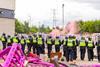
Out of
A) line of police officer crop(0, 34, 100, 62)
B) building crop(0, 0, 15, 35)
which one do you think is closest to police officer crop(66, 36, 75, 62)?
line of police officer crop(0, 34, 100, 62)

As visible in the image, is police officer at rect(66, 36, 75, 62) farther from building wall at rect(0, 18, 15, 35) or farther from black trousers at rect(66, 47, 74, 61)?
building wall at rect(0, 18, 15, 35)

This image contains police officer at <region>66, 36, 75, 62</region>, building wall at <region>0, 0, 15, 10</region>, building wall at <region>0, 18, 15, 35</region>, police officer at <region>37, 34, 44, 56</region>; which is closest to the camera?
police officer at <region>66, 36, 75, 62</region>

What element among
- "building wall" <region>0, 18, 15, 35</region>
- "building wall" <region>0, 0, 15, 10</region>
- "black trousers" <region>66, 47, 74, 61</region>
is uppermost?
"building wall" <region>0, 0, 15, 10</region>

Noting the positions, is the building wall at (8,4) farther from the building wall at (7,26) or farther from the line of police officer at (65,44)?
Answer: the line of police officer at (65,44)

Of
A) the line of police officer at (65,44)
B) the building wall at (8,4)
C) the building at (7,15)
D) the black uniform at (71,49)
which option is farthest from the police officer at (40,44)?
the building wall at (8,4)

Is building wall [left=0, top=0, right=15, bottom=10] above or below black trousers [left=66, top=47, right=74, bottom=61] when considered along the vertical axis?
above

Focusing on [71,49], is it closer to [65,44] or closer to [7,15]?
[65,44]

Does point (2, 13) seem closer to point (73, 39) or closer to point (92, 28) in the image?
point (73, 39)

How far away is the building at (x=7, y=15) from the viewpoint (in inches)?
1967

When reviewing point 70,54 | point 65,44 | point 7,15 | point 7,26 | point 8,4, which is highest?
point 8,4

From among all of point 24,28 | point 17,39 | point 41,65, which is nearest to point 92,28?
point 24,28

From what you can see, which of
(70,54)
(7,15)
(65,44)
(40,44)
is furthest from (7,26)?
(65,44)

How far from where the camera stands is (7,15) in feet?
168

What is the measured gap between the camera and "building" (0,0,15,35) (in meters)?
50.0
